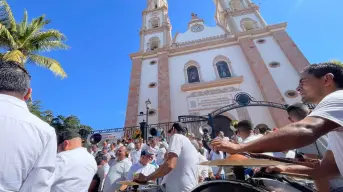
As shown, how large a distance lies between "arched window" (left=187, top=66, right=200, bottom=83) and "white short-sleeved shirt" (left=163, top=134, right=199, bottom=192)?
1433cm

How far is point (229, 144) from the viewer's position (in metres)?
1.20

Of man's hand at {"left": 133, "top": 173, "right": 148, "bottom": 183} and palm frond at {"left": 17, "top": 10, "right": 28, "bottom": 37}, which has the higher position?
palm frond at {"left": 17, "top": 10, "right": 28, "bottom": 37}

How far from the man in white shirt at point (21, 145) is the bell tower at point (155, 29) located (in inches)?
766

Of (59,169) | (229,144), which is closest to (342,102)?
(229,144)

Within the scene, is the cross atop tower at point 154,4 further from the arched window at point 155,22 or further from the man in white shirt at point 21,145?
the man in white shirt at point 21,145

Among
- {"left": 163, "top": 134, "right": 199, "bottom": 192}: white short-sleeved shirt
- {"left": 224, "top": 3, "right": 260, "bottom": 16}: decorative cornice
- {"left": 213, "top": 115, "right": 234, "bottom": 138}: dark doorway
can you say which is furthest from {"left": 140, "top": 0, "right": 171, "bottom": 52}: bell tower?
{"left": 163, "top": 134, "right": 199, "bottom": 192}: white short-sleeved shirt

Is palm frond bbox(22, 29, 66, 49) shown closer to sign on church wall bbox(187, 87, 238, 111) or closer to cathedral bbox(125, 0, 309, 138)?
cathedral bbox(125, 0, 309, 138)

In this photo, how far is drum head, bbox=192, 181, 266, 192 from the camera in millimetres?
1460

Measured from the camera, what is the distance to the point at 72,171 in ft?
6.79

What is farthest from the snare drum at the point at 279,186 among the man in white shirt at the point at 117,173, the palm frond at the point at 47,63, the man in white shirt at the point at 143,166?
the palm frond at the point at 47,63

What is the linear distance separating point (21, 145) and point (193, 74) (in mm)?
16823

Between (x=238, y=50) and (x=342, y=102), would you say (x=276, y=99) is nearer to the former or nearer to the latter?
(x=238, y=50)

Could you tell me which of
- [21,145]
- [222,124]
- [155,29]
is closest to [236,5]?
[155,29]

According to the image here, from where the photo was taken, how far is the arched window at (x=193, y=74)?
17.0 metres
